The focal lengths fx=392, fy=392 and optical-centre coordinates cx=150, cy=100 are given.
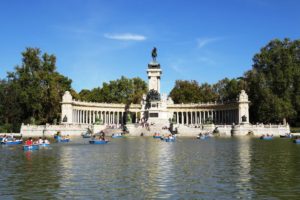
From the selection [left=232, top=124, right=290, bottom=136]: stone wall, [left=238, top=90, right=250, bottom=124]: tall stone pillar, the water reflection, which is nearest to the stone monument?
[left=238, top=90, right=250, bottom=124]: tall stone pillar

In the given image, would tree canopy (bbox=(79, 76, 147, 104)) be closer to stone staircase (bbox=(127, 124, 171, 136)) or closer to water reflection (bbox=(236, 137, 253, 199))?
stone staircase (bbox=(127, 124, 171, 136))

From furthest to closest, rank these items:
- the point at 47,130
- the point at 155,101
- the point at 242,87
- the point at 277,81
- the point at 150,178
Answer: the point at 242,87
the point at 155,101
the point at 277,81
the point at 47,130
the point at 150,178

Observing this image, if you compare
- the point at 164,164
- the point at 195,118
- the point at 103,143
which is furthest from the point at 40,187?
the point at 195,118

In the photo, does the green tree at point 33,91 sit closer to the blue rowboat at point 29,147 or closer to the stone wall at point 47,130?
the stone wall at point 47,130

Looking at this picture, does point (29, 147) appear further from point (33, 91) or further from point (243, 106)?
point (243, 106)

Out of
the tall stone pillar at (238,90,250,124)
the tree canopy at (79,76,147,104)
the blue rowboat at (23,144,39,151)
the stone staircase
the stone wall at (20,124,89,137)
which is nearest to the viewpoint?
the blue rowboat at (23,144,39,151)

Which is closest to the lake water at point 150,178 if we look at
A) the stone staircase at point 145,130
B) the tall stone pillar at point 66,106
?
the stone staircase at point 145,130

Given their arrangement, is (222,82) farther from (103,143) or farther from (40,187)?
(40,187)

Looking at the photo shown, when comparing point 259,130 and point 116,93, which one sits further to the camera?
point 116,93

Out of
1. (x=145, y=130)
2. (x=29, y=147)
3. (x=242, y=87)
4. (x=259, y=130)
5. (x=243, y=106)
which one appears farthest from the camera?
(x=242, y=87)

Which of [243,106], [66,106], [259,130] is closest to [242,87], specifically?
[243,106]

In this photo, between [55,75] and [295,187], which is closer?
[295,187]

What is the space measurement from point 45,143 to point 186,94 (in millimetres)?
82499

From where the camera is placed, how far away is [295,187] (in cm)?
2067
